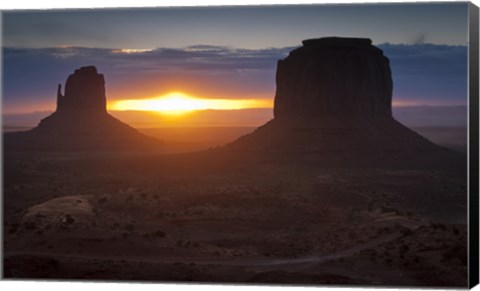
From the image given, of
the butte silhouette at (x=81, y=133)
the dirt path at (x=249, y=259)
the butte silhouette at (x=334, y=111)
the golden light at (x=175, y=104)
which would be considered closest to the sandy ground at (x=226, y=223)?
the dirt path at (x=249, y=259)

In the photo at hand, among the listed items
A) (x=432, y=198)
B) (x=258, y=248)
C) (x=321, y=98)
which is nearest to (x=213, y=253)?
(x=258, y=248)

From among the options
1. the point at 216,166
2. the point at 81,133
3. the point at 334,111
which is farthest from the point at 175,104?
the point at 334,111

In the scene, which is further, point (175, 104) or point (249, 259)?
point (175, 104)

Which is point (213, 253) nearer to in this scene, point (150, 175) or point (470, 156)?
point (150, 175)

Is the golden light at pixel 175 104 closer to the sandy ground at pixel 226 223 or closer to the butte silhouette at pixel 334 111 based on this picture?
the butte silhouette at pixel 334 111

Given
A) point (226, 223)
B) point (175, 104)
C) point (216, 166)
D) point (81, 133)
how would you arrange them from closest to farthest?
point (226, 223)
point (175, 104)
point (216, 166)
point (81, 133)

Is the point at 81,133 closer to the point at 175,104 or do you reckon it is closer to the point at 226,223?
the point at 175,104

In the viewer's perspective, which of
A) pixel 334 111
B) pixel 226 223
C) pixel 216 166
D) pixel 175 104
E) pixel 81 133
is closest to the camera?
pixel 226 223
